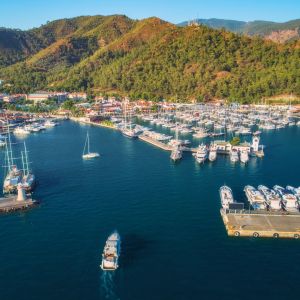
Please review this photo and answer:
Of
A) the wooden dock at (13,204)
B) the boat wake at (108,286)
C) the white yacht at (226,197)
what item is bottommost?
the boat wake at (108,286)

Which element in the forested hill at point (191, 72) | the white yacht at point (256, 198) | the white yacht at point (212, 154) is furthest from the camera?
the forested hill at point (191, 72)

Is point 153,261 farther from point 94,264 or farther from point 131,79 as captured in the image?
point 131,79

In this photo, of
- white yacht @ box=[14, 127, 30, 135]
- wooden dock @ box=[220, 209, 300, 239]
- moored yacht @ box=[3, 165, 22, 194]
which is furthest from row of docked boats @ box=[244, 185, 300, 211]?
white yacht @ box=[14, 127, 30, 135]

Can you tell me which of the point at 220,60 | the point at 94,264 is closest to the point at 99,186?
the point at 94,264

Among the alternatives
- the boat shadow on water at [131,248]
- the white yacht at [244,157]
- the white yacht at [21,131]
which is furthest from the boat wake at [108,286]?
the white yacht at [21,131]

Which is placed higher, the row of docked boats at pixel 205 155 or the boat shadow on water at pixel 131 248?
the row of docked boats at pixel 205 155

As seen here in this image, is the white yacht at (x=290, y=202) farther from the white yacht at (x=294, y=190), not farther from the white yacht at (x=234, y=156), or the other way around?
the white yacht at (x=234, y=156)
